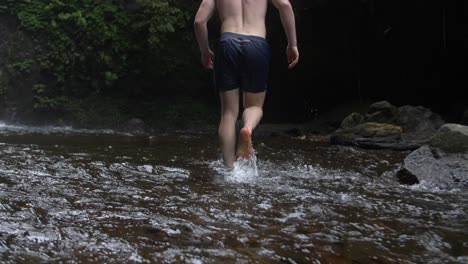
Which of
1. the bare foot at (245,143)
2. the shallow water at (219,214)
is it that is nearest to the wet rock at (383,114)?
the shallow water at (219,214)

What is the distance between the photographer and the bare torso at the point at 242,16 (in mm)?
4246

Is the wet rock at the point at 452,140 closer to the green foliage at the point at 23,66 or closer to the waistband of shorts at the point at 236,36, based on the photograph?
the waistband of shorts at the point at 236,36

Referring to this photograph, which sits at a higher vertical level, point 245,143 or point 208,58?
point 208,58

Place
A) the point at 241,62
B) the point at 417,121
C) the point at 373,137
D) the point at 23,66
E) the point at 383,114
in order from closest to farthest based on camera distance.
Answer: the point at 241,62
the point at 373,137
the point at 383,114
the point at 417,121
the point at 23,66

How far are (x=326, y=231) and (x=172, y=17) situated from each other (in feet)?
28.4

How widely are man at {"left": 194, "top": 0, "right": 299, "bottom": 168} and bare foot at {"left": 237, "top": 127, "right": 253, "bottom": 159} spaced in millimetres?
220

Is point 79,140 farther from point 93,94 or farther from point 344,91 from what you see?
point 344,91

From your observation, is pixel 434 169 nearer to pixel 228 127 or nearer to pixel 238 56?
pixel 228 127

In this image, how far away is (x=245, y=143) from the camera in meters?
3.90

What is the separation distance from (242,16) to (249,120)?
3.00ft

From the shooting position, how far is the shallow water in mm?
2074

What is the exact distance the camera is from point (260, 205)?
9.57 ft

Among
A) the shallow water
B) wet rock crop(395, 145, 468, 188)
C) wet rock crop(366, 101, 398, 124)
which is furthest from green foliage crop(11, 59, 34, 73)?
wet rock crop(395, 145, 468, 188)

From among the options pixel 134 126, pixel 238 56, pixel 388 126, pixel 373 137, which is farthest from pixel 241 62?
pixel 134 126
